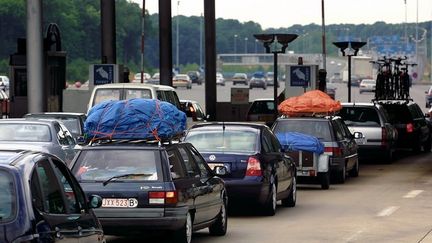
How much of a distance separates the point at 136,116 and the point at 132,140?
3.57 ft

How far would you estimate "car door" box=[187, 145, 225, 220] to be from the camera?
16.3m

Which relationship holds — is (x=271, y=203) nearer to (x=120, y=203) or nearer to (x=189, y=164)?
(x=189, y=164)

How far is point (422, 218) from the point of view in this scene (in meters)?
20.2

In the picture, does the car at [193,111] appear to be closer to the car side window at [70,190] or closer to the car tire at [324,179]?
the car tire at [324,179]

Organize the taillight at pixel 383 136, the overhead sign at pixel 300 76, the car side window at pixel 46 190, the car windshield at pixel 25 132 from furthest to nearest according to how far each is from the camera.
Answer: the overhead sign at pixel 300 76
the taillight at pixel 383 136
the car windshield at pixel 25 132
the car side window at pixel 46 190

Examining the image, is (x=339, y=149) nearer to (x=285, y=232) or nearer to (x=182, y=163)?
(x=285, y=232)

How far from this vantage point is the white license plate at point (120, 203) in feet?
48.9

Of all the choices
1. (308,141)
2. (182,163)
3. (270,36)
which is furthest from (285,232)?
(270,36)

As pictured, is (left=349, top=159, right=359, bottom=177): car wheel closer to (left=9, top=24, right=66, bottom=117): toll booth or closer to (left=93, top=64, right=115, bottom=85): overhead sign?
(left=93, top=64, right=115, bottom=85): overhead sign

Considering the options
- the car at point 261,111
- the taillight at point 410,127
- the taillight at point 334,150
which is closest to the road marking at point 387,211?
the taillight at point 334,150


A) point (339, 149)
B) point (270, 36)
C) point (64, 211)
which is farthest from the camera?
point (270, 36)

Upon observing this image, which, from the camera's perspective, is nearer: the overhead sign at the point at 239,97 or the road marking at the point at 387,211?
the road marking at the point at 387,211

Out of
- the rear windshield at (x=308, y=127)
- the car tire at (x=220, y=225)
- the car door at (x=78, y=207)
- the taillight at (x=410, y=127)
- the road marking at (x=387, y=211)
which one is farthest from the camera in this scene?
the taillight at (x=410, y=127)

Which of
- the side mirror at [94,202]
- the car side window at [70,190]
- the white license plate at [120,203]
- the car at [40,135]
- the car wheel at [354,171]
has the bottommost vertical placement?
the car wheel at [354,171]
